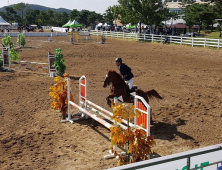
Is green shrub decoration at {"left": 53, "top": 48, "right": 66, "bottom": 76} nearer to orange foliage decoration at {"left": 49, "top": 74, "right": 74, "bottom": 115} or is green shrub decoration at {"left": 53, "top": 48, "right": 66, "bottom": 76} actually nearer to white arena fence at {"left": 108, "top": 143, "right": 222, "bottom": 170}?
orange foliage decoration at {"left": 49, "top": 74, "right": 74, "bottom": 115}

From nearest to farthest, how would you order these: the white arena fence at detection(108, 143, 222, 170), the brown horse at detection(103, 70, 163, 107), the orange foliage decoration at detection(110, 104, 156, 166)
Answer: the white arena fence at detection(108, 143, 222, 170) → the orange foliage decoration at detection(110, 104, 156, 166) → the brown horse at detection(103, 70, 163, 107)

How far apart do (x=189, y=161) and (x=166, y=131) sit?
16.4 ft

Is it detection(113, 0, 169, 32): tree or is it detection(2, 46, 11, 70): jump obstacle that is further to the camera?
detection(113, 0, 169, 32): tree

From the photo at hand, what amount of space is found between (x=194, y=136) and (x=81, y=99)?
3.66 m

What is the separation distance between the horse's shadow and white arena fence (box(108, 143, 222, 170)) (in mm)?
4237

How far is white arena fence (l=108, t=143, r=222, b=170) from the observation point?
9.06 ft

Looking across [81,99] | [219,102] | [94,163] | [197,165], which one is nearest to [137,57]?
[219,102]

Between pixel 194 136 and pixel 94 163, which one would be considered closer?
pixel 94 163

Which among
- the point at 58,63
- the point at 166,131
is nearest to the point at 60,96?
the point at 166,131

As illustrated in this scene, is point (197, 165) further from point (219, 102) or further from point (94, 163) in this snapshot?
point (219, 102)

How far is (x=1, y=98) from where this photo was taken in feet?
37.4

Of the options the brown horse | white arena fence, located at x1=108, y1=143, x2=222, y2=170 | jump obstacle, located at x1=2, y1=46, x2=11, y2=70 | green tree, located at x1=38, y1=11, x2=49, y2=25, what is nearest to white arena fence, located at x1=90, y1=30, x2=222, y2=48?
jump obstacle, located at x1=2, y1=46, x2=11, y2=70

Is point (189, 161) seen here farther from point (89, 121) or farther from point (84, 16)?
point (84, 16)

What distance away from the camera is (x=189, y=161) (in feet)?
9.88
